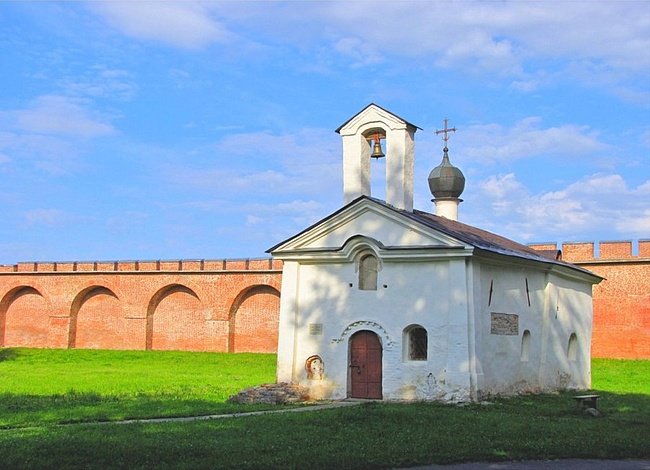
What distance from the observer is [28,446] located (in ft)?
33.4

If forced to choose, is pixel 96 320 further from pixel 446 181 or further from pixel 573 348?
pixel 573 348

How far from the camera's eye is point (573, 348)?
2239cm

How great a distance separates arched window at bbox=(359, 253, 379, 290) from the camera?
58.0 ft

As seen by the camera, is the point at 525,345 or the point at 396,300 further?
the point at 525,345

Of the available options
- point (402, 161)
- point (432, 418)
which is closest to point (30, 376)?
point (402, 161)

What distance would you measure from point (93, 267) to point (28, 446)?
2793 centimetres

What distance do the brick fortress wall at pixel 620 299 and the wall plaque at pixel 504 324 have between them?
12.3 meters

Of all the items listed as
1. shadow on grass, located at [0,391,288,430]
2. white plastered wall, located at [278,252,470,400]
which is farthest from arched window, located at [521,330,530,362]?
shadow on grass, located at [0,391,288,430]

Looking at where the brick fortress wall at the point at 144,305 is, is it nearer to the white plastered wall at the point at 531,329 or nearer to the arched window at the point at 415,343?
the white plastered wall at the point at 531,329

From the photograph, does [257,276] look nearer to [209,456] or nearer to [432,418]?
[432,418]

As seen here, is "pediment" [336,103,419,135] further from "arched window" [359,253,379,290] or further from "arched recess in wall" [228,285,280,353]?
"arched recess in wall" [228,285,280,353]

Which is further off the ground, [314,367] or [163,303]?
[163,303]

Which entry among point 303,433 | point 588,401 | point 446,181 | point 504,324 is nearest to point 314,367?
point 504,324

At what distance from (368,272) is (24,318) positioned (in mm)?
26259
